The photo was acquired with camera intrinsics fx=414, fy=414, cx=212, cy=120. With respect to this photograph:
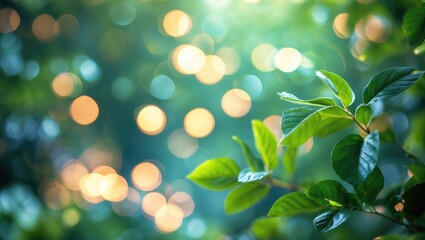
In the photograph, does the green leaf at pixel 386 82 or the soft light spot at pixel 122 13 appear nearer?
the green leaf at pixel 386 82

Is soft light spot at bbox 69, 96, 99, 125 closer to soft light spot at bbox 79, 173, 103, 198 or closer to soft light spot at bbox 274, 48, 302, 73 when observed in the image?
soft light spot at bbox 79, 173, 103, 198

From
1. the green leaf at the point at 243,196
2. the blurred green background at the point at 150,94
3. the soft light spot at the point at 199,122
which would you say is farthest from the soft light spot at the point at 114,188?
the green leaf at the point at 243,196

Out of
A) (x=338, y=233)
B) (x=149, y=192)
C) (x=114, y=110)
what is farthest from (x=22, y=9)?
(x=338, y=233)

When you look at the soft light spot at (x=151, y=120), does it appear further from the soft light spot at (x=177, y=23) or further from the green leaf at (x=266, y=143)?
the green leaf at (x=266, y=143)

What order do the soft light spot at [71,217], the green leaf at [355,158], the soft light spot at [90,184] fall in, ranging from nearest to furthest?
the green leaf at [355,158] < the soft light spot at [71,217] < the soft light spot at [90,184]

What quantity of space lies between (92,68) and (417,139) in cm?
72

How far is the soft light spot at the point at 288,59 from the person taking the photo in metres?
0.88

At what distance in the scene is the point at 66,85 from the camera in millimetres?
1027

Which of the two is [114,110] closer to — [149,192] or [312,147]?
[149,192]

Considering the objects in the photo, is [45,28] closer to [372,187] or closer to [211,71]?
[211,71]

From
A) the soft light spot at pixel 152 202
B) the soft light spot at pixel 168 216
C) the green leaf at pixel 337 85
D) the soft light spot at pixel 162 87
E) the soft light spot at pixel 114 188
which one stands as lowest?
the soft light spot at pixel 168 216

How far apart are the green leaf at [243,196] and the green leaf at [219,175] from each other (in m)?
0.02

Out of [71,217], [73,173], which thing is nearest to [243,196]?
[71,217]

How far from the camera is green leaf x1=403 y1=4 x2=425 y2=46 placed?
0.27m
